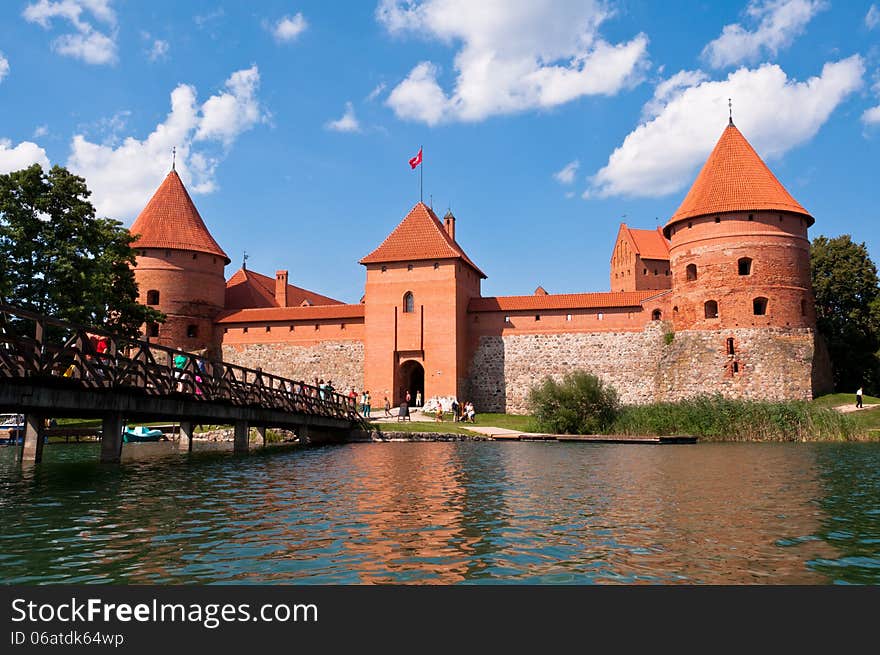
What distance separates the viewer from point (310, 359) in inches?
1505

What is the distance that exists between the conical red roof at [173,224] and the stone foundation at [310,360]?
5457mm

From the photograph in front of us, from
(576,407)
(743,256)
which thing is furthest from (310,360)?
(743,256)

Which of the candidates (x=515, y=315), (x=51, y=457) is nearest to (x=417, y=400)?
(x=515, y=315)

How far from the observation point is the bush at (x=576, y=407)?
88.7 feet

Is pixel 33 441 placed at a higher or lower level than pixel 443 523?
higher

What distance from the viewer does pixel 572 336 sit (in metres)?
35.9

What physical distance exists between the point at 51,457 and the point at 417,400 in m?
19.7

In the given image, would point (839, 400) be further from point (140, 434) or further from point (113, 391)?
point (113, 391)

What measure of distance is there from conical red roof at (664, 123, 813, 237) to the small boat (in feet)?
77.7

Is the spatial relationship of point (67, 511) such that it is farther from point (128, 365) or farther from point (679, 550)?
point (679, 550)

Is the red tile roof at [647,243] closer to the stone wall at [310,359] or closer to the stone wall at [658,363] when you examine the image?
the stone wall at [658,363]

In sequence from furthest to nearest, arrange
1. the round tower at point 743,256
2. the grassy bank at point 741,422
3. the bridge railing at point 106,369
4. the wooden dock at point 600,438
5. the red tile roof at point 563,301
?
1. the red tile roof at point 563,301
2. the round tower at point 743,256
3. the wooden dock at point 600,438
4. the grassy bank at point 741,422
5. the bridge railing at point 106,369

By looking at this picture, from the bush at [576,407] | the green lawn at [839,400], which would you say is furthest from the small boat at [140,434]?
the green lawn at [839,400]

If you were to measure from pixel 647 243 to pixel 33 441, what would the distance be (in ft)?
153
